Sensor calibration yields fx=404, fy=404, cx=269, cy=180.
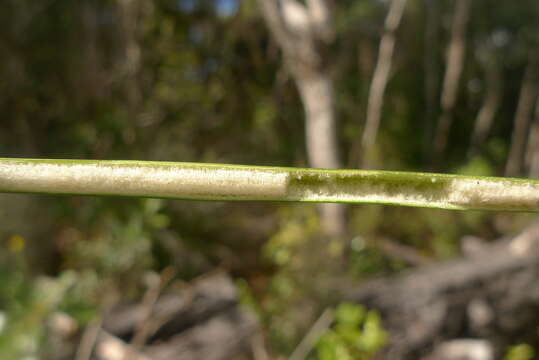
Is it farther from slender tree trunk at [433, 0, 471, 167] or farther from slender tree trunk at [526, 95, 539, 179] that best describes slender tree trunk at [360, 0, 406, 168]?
slender tree trunk at [526, 95, 539, 179]

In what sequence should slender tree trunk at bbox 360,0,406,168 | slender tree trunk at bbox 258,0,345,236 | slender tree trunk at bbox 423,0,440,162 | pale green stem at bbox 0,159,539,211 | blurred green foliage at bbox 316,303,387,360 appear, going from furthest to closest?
slender tree trunk at bbox 423,0,440,162 → slender tree trunk at bbox 360,0,406,168 → slender tree trunk at bbox 258,0,345,236 → blurred green foliage at bbox 316,303,387,360 → pale green stem at bbox 0,159,539,211

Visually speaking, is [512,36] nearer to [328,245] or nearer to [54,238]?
[328,245]

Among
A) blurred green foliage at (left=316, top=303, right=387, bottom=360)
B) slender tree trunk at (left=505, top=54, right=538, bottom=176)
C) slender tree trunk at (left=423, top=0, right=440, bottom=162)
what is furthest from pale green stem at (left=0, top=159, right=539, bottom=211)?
slender tree trunk at (left=505, top=54, right=538, bottom=176)

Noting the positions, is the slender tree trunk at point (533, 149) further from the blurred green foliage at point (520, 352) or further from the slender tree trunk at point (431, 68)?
the blurred green foliage at point (520, 352)

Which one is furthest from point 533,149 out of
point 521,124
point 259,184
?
point 259,184

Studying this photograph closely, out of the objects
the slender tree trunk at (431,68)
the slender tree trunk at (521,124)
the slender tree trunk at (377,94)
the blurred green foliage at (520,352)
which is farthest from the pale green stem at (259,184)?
the slender tree trunk at (521,124)

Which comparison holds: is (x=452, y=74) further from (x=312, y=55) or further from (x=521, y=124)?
(x=312, y=55)
